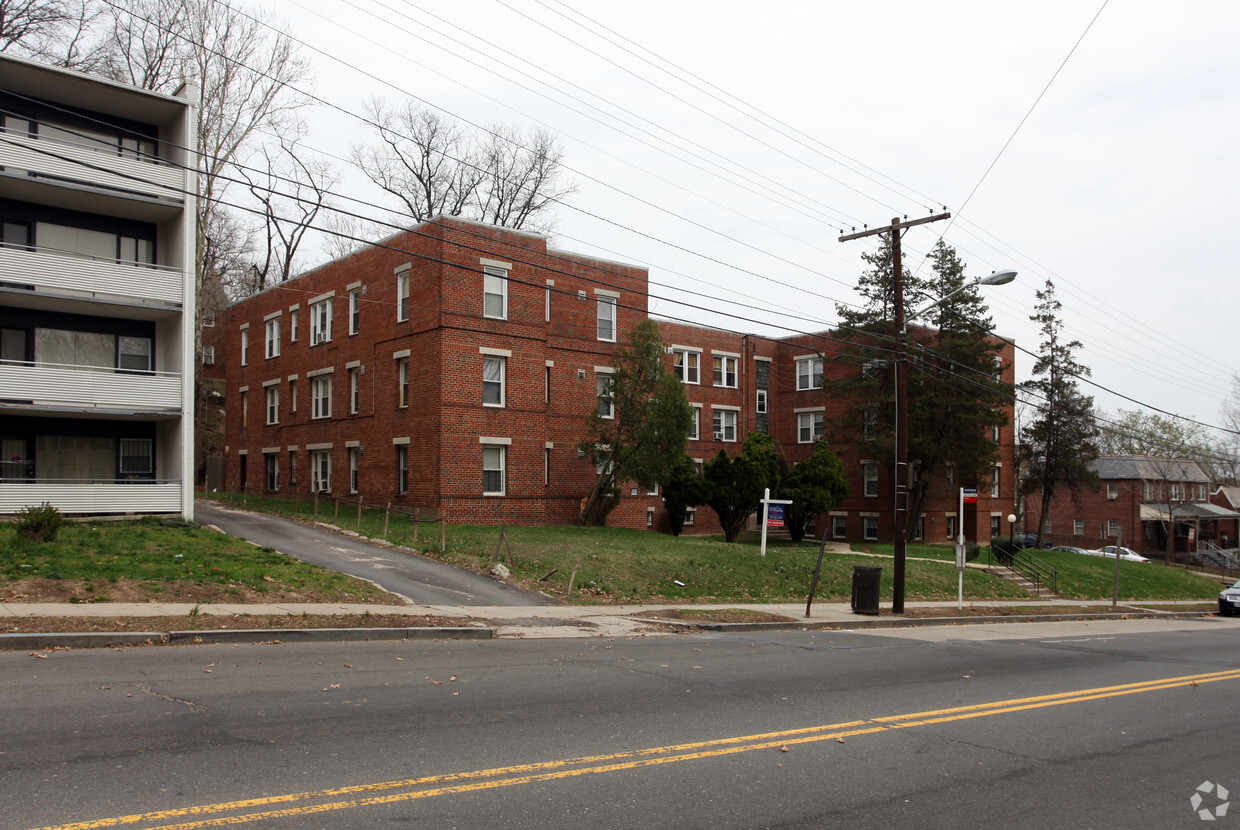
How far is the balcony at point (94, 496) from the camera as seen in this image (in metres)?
22.1

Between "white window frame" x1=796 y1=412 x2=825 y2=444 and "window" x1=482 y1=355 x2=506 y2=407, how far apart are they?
24223mm

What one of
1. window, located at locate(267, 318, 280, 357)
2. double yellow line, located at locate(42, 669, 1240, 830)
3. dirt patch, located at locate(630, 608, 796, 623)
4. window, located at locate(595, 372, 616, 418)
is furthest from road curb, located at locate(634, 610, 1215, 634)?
window, located at locate(267, 318, 280, 357)

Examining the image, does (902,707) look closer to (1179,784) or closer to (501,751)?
(1179,784)

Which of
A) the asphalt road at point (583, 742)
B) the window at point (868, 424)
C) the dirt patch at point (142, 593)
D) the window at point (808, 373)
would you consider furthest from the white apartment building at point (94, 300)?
the window at point (808, 373)

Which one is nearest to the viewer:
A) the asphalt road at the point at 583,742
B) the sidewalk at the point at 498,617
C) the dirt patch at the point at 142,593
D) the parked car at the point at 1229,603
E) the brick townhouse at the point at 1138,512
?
the asphalt road at the point at 583,742

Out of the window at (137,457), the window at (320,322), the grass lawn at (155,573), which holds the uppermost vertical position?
the window at (320,322)

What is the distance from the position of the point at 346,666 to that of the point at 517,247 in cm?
2257

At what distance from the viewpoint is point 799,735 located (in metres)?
7.55

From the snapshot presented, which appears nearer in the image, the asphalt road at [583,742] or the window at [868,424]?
the asphalt road at [583,742]

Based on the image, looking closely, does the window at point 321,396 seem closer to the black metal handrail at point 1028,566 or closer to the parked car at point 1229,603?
the black metal handrail at point 1028,566

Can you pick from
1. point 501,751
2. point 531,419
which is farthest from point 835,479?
point 501,751

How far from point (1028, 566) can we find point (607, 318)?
19.6m

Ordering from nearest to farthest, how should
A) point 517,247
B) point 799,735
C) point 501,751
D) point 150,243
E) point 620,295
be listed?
point 501,751
point 799,735
point 150,243
point 517,247
point 620,295

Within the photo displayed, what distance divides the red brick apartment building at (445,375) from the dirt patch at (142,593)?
1261cm
